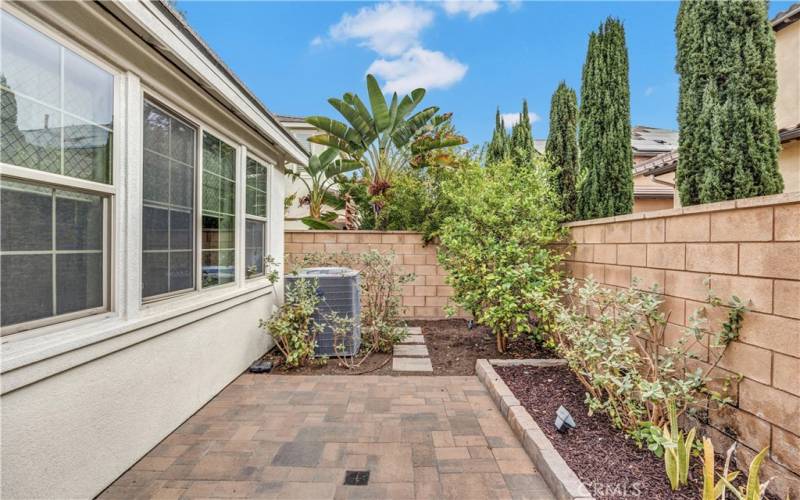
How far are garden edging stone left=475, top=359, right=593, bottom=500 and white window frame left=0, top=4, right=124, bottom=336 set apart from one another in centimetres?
302

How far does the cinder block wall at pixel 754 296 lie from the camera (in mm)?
1927

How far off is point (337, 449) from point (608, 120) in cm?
556

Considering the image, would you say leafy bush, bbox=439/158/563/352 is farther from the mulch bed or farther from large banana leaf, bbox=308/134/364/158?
large banana leaf, bbox=308/134/364/158

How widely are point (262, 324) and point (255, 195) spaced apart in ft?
5.61

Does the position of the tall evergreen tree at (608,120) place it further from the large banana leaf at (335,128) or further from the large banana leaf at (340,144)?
the large banana leaf at (340,144)

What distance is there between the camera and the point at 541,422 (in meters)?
2.90

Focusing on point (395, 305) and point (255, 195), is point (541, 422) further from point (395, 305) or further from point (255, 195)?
Answer: point (255, 195)

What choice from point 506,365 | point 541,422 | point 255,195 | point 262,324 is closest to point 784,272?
point 541,422

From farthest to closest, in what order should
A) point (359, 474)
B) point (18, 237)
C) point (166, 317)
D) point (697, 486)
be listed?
point (166, 317) < point (359, 474) < point (697, 486) < point (18, 237)

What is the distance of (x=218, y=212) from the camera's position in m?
3.81

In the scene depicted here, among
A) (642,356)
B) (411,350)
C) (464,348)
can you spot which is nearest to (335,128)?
(411,350)

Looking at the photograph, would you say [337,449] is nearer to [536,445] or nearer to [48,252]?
[536,445]

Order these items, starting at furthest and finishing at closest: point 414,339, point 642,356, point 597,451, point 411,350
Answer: point 414,339 < point 411,350 < point 642,356 < point 597,451

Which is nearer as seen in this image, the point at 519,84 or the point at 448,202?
the point at 448,202
